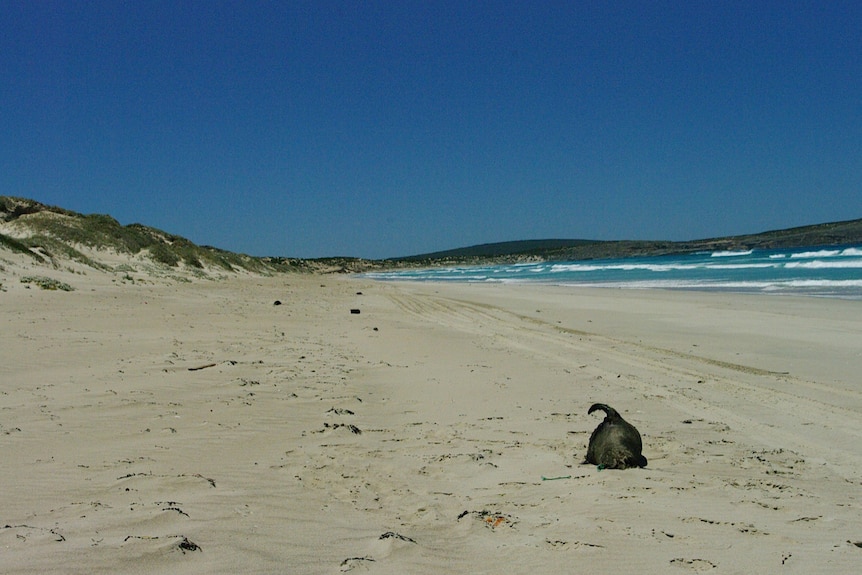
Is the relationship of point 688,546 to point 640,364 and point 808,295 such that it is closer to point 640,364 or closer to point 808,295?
point 640,364

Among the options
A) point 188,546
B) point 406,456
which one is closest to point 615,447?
point 406,456

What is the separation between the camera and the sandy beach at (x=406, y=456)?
3.02m

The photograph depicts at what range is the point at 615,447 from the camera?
4523 millimetres

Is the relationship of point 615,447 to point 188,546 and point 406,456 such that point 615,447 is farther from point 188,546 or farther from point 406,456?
point 188,546

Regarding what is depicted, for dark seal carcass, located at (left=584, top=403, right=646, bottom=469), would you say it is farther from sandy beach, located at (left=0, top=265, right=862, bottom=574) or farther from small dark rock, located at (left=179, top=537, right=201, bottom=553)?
small dark rock, located at (left=179, top=537, right=201, bottom=553)

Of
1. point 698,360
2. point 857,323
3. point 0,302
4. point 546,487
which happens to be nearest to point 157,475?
point 546,487

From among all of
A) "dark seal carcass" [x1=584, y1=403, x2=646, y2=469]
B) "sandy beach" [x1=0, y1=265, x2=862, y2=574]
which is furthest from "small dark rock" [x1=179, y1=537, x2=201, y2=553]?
"dark seal carcass" [x1=584, y1=403, x2=646, y2=469]

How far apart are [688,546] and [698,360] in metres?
7.40

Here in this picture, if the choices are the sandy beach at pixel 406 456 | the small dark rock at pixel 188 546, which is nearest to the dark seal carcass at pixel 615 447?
the sandy beach at pixel 406 456

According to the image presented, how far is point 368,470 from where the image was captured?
14.6 ft

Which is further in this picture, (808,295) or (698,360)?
(808,295)

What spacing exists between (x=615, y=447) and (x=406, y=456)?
61.7 inches

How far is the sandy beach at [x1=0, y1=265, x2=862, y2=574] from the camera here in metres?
3.02

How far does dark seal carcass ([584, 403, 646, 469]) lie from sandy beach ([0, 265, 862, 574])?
0.11m
